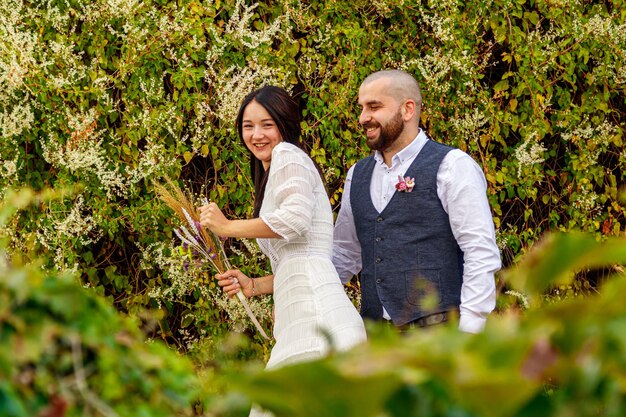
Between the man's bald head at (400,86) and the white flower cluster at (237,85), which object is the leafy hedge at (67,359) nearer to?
the man's bald head at (400,86)

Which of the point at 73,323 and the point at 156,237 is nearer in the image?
the point at 73,323

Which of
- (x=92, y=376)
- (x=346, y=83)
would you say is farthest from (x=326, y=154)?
(x=92, y=376)

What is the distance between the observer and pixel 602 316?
673 millimetres

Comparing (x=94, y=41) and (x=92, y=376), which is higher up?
(x=94, y=41)

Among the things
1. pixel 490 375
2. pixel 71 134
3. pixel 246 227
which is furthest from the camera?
pixel 71 134

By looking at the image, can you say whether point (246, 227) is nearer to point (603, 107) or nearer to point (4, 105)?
point (4, 105)

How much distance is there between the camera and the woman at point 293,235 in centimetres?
308

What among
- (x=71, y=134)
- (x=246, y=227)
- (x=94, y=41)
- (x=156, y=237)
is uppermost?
(x=94, y=41)

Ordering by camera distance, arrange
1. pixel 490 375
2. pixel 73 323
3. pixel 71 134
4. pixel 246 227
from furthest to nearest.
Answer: pixel 71 134 < pixel 246 227 < pixel 73 323 < pixel 490 375

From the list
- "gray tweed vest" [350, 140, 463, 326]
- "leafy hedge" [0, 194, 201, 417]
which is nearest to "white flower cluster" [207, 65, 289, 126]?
"gray tweed vest" [350, 140, 463, 326]

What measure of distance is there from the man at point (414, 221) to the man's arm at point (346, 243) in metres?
0.05

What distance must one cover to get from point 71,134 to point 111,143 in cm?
24

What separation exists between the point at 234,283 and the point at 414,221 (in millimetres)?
771

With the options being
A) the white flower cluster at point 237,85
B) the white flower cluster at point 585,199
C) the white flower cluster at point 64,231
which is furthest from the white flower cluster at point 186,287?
the white flower cluster at point 585,199
